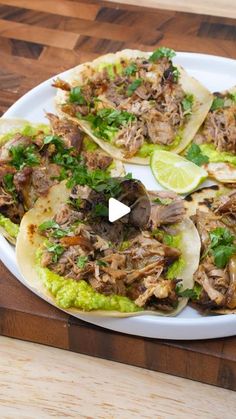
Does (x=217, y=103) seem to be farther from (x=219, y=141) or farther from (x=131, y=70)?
(x=131, y=70)

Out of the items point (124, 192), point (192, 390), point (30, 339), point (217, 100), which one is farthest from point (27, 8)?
point (192, 390)

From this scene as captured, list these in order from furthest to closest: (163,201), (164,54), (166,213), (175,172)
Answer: (164,54) < (175,172) < (163,201) < (166,213)

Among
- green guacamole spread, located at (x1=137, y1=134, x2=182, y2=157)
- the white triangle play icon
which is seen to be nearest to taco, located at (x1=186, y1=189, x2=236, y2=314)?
the white triangle play icon

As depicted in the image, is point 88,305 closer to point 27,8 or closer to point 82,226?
point 82,226

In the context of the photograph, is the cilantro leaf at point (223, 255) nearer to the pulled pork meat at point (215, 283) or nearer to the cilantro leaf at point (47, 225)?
the pulled pork meat at point (215, 283)

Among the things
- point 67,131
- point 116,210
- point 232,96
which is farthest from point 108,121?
point 116,210

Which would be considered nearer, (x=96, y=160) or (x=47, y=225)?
(x=47, y=225)

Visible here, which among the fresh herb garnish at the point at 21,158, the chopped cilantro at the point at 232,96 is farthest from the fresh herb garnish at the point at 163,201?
the chopped cilantro at the point at 232,96
